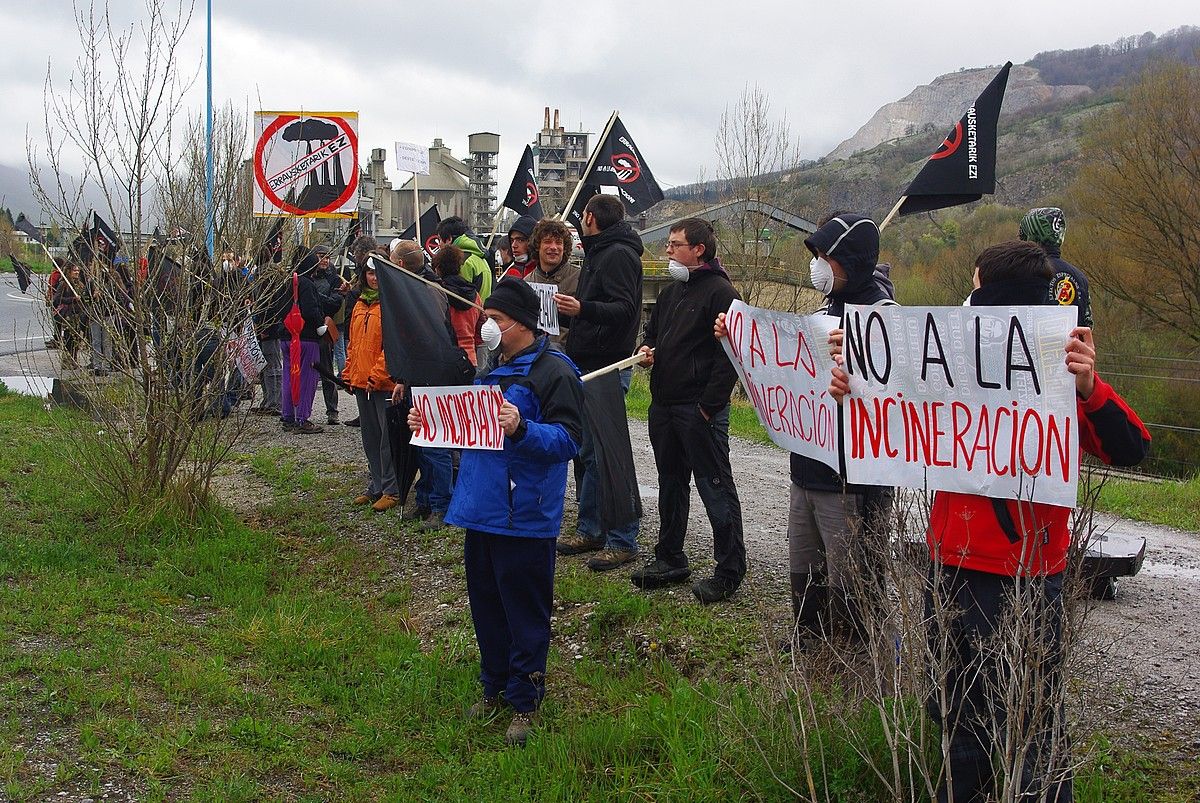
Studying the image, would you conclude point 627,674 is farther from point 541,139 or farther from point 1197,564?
point 541,139

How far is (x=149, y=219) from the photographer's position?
809 centimetres

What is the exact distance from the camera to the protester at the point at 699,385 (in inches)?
235

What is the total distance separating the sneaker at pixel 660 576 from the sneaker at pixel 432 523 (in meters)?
2.30

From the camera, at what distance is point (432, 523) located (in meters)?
8.51

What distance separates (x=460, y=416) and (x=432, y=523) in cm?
359

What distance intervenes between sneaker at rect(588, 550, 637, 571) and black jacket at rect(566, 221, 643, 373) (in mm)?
1292

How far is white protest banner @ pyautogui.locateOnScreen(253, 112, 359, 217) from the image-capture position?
438 inches

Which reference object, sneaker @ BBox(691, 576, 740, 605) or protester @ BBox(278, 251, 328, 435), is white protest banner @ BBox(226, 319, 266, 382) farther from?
sneaker @ BBox(691, 576, 740, 605)

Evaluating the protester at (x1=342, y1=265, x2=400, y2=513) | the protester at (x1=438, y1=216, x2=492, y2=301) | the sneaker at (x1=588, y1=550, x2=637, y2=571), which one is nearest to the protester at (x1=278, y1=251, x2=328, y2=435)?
the protester at (x1=438, y1=216, x2=492, y2=301)

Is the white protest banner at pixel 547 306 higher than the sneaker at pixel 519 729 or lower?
higher

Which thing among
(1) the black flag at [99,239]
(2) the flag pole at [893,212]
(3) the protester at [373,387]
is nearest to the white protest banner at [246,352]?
(3) the protester at [373,387]

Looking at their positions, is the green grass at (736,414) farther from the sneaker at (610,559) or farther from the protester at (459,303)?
the sneaker at (610,559)

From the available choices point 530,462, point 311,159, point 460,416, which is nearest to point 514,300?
point 460,416

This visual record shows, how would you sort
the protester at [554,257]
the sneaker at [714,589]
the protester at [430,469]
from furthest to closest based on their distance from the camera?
the protester at [430,469] → the protester at [554,257] → the sneaker at [714,589]
